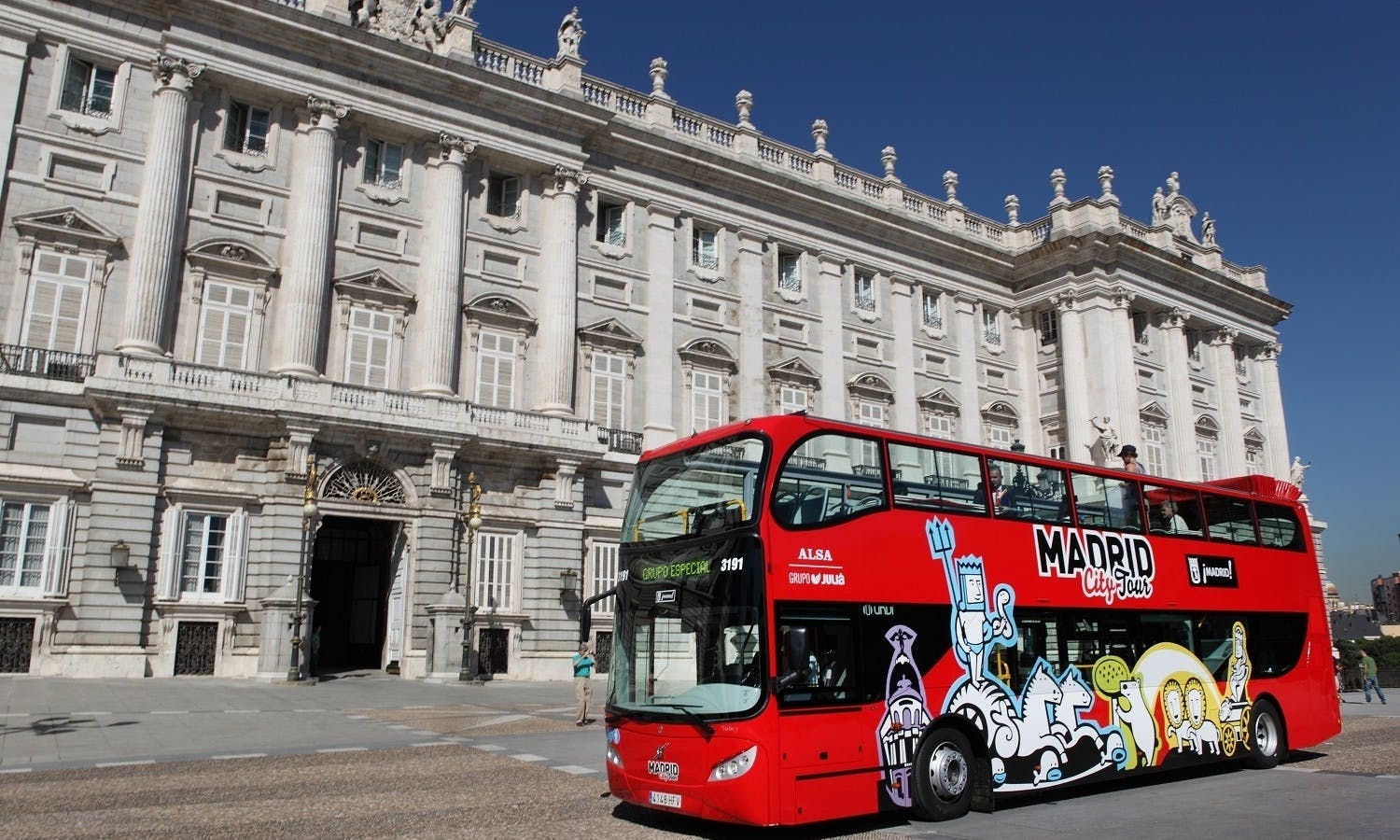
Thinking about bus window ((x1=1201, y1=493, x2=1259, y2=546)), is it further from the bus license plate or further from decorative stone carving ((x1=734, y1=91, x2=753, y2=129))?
decorative stone carving ((x1=734, y1=91, x2=753, y2=129))

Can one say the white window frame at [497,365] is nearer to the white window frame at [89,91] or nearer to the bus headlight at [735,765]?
the white window frame at [89,91]

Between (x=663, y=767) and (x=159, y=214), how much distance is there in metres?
21.9

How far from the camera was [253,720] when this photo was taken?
16.2 meters

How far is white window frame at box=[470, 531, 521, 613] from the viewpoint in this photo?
27047 millimetres

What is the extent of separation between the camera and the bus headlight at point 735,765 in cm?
859

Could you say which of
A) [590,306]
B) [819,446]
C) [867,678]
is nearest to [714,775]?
[867,678]

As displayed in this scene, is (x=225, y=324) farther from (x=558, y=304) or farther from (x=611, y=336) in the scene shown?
(x=611, y=336)

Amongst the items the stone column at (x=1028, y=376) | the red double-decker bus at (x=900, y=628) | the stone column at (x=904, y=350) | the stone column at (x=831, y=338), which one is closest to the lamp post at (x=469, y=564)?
the stone column at (x=831, y=338)

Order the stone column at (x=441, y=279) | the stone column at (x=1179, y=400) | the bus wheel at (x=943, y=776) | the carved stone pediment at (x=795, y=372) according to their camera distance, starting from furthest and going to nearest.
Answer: the stone column at (x=1179, y=400), the carved stone pediment at (x=795, y=372), the stone column at (x=441, y=279), the bus wheel at (x=943, y=776)

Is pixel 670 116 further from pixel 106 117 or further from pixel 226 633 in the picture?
pixel 226 633

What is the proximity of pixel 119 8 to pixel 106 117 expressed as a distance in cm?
288

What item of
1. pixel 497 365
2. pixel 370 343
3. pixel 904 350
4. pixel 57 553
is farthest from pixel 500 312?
pixel 904 350

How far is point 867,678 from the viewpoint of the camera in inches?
377

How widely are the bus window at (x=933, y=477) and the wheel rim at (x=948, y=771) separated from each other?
247cm
